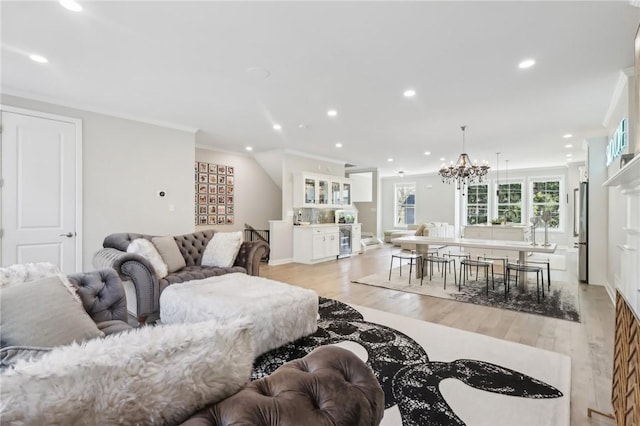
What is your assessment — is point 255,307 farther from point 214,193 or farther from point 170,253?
point 214,193

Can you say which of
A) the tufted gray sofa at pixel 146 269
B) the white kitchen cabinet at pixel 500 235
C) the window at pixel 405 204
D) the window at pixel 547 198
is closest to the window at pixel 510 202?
the window at pixel 547 198

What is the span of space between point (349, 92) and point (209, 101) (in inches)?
70.6

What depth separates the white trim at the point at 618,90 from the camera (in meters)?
3.06

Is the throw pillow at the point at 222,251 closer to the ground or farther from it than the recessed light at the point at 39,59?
closer to the ground

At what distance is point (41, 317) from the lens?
1398 mm

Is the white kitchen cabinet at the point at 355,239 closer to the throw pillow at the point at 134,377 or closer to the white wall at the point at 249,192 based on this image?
the white wall at the point at 249,192

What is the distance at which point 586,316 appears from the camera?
3627 mm

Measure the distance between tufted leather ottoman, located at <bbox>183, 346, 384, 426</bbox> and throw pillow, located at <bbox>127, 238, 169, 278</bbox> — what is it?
295 cm

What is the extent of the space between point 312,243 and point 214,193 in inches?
100.0

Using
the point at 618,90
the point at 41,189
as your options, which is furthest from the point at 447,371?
the point at 41,189

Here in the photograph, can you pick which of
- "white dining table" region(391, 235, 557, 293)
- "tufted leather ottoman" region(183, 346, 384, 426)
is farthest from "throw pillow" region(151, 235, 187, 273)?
"white dining table" region(391, 235, 557, 293)

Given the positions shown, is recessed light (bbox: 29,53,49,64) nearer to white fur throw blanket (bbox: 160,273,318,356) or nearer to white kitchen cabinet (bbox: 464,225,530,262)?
white fur throw blanket (bbox: 160,273,318,356)

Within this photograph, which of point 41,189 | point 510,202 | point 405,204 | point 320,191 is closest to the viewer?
point 41,189

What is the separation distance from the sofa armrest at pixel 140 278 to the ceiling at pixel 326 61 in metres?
1.90
